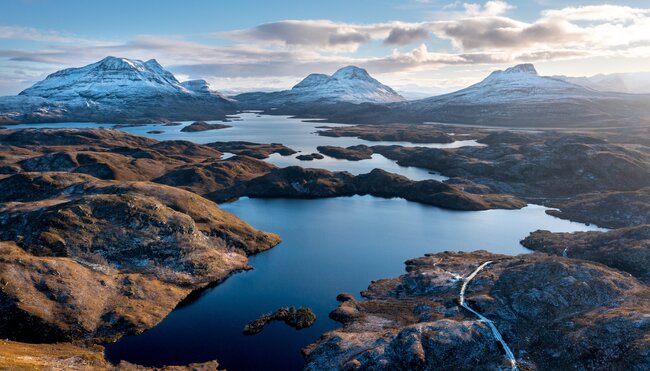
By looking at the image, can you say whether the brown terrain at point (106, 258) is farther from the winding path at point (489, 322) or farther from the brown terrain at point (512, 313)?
the winding path at point (489, 322)

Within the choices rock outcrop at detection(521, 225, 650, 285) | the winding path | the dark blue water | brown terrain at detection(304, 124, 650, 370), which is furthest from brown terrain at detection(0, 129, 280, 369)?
rock outcrop at detection(521, 225, 650, 285)

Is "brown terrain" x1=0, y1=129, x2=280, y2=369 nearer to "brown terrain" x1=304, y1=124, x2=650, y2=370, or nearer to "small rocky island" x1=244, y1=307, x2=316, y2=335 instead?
"small rocky island" x1=244, y1=307, x2=316, y2=335

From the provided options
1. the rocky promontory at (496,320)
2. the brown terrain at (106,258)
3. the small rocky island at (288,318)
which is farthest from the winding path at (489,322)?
the brown terrain at (106,258)

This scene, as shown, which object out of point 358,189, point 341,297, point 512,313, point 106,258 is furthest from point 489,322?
point 358,189

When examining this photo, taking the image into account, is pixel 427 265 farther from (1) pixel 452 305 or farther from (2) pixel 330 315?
(2) pixel 330 315

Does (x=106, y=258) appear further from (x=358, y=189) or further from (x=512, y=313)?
(x=358, y=189)

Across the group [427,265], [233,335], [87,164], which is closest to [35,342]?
[233,335]
